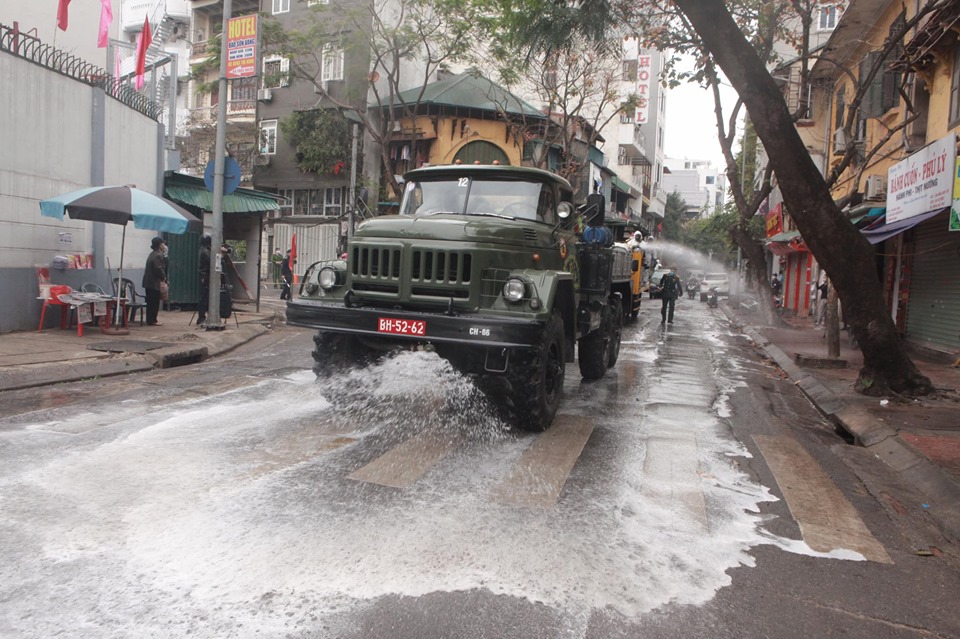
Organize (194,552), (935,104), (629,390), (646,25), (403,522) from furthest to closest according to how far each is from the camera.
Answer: (646,25) < (935,104) < (629,390) < (403,522) < (194,552)

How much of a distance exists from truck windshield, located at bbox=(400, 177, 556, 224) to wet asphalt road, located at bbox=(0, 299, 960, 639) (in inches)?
72.4

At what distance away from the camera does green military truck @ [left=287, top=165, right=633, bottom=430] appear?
626cm

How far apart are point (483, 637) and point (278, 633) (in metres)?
0.85

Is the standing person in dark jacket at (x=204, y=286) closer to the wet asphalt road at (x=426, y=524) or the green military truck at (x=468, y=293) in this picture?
the wet asphalt road at (x=426, y=524)

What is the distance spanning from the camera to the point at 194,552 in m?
3.71

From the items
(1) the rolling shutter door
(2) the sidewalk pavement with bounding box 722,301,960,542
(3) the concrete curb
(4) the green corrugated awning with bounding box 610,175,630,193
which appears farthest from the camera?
(4) the green corrugated awning with bounding box 610,175,630,193

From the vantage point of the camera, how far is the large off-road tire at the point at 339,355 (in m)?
7.07

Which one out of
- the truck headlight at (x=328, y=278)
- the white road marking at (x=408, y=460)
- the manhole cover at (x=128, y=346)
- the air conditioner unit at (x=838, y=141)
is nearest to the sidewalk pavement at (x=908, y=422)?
the white road marking at (x=408, y=460)

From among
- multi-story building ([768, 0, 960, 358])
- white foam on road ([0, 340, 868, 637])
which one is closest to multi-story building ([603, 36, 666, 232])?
multi-story building ([768, 0, 960, 358])

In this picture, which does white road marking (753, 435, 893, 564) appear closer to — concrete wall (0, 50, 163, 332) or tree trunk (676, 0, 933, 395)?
tree trunk (676, 0, 933, 395)

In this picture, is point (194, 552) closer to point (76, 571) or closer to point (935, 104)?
point (76, 571)

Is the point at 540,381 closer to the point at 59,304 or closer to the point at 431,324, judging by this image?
the point at 431,324

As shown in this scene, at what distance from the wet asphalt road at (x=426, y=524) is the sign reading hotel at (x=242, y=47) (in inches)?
309

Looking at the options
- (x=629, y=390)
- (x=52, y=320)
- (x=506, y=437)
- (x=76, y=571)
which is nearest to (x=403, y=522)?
(x=76, y=571)
